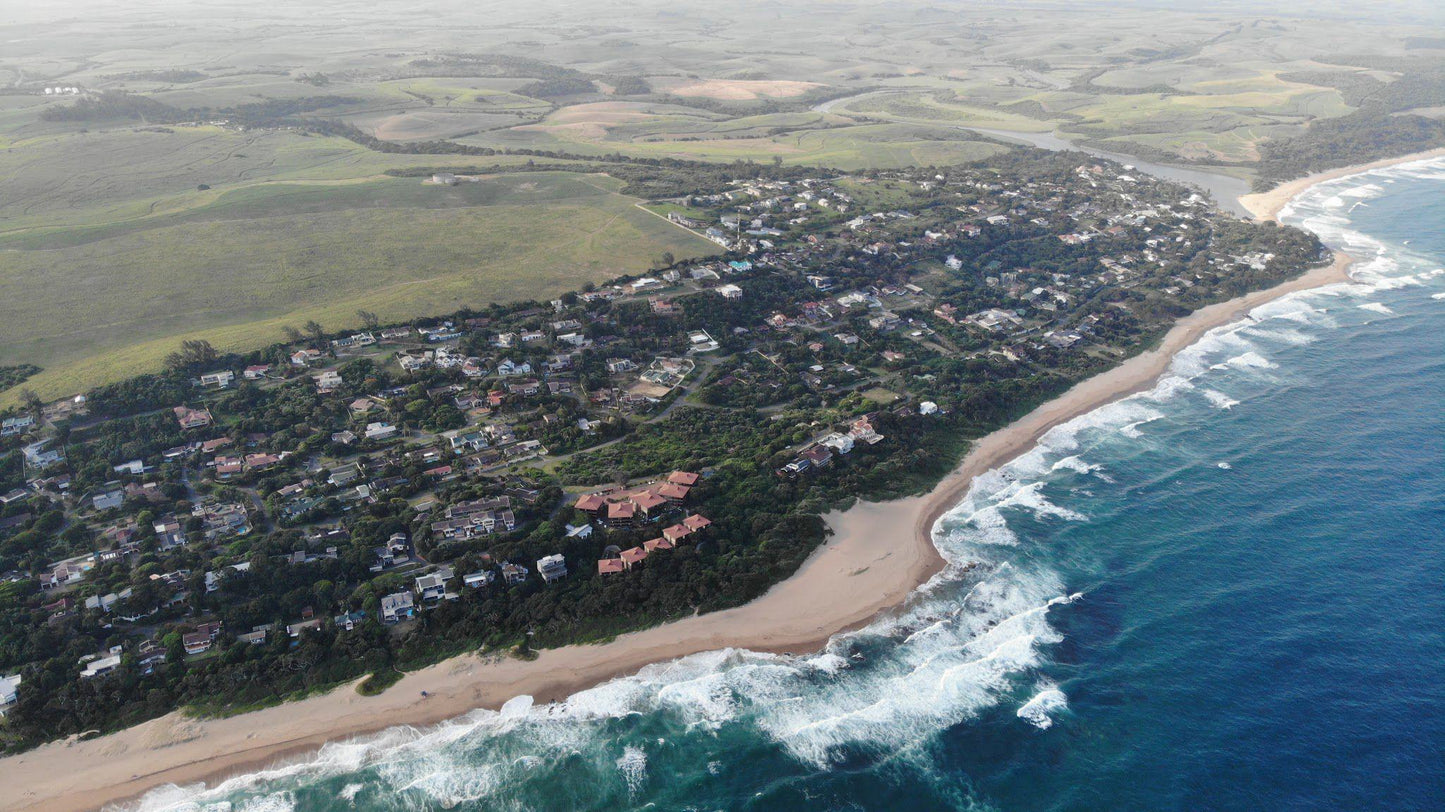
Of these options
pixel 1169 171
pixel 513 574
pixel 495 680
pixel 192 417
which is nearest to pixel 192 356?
pixel 192 417

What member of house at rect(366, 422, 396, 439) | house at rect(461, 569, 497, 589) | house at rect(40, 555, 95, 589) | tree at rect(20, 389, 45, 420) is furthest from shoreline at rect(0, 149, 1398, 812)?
tree at rect(20, 389, 45, 420)

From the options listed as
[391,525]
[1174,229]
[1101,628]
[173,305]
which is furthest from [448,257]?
[1174,229]

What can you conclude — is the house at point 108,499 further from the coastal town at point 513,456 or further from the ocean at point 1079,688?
the ocean at point 1079,688

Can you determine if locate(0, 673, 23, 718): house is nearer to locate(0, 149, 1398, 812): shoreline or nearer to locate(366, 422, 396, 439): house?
locate(0, 149, 1398, 812): shoreline

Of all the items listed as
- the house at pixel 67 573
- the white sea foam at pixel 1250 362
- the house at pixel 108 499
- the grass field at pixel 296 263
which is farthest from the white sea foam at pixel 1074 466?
the house at pixel 108 499

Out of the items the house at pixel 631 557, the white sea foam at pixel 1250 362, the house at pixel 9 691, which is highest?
the white sea foam at pixel 1250 362
